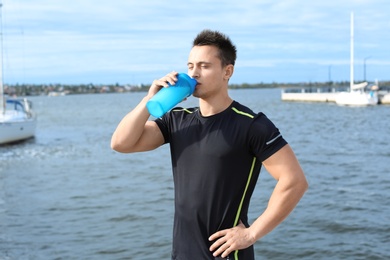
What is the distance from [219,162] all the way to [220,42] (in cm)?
68

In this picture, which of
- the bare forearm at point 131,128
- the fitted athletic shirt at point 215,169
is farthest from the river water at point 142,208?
the bare forearm at point 131,128

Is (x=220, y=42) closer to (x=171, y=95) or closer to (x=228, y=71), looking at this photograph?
(x=228, y=71)

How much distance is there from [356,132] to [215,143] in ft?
108

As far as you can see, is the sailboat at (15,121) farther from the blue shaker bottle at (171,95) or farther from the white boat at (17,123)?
the blue shaker bottle at (171,95)

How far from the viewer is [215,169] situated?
3070 millimetres

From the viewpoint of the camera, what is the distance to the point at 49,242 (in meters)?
10.5

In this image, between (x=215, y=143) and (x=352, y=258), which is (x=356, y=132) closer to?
(x=352, y=258)

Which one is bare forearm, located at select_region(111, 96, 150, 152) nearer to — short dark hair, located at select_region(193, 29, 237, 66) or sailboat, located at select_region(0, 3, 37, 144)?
short dark hair, located at select_region(193, 29, 237, 66)

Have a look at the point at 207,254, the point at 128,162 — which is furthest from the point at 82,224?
A: the point at 128,162

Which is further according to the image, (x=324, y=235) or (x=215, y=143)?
(x=324, y=235)

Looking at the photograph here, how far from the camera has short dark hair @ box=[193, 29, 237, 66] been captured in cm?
309

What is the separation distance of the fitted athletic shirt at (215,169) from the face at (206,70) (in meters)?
0.16

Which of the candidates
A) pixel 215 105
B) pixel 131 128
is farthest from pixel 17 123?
pixel 215 105

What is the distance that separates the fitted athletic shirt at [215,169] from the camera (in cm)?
302
